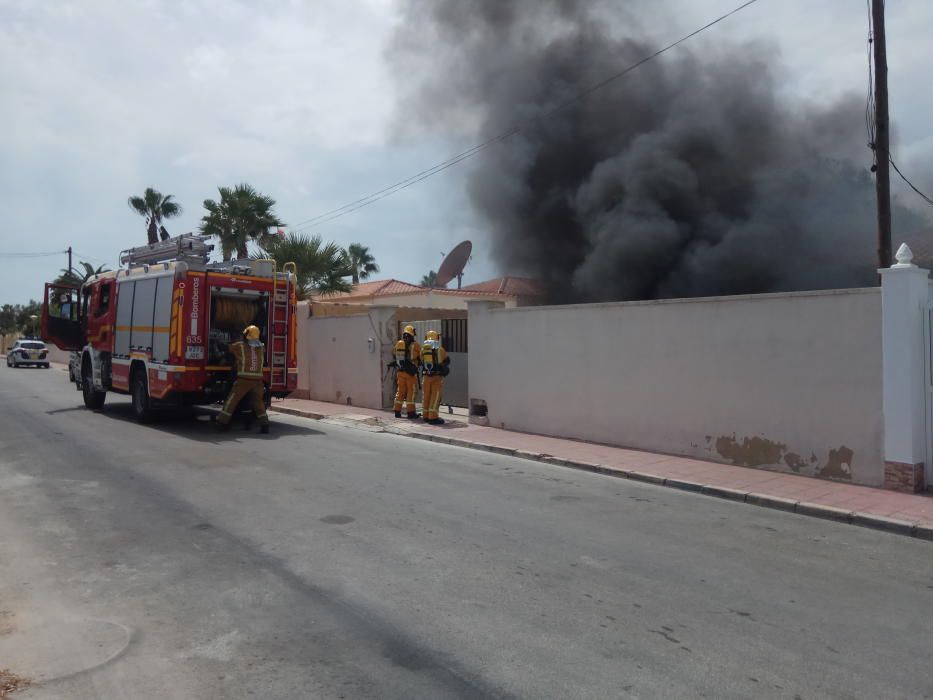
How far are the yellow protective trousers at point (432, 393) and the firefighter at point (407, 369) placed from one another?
56cm

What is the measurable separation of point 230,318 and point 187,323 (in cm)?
87

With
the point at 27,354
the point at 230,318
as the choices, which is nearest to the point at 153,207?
the point at 27,354

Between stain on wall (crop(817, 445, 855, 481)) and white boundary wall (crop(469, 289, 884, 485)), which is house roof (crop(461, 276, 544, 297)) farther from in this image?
stain on wall (crop(817, 445, 855, 481))

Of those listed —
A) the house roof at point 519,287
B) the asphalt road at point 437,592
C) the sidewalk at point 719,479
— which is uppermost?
the house roof at point 519,287

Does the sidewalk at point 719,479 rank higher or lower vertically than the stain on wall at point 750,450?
lower

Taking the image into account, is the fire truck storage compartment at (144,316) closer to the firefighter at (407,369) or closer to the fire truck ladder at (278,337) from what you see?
the fire truck ladder at (278,337)

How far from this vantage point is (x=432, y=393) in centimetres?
1322

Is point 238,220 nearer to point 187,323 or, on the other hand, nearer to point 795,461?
point 187,323

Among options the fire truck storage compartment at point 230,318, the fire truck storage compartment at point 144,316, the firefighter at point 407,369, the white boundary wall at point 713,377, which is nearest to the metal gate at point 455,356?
the firefighter at point 407,369

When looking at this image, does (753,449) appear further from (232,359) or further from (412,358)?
(232,359)

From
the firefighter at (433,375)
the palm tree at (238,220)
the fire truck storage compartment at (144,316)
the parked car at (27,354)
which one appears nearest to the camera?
the fire truck storage compartment at (144,316)

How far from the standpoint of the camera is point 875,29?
38.2 feet

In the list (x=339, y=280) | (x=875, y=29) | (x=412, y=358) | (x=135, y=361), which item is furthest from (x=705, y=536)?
(x=339, y=280)

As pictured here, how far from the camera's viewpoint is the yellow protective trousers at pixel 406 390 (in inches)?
546
